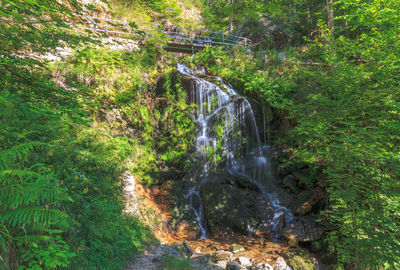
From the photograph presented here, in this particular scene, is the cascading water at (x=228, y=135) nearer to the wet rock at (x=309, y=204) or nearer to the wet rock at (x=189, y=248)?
the wet rock at (x=309, y=204)

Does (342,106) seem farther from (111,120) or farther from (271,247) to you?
(111,120)

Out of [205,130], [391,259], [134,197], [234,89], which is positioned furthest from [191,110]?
[391,259]

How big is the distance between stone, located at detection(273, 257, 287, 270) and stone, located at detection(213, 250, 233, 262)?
102 cm

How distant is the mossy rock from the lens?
15.2 ft

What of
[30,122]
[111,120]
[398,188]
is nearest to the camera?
[30,122]

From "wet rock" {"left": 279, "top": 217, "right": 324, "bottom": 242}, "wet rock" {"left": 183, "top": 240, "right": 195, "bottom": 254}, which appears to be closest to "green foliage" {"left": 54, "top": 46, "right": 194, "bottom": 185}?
"wet rock" {"left": 183, "top": 240, "right": 195, "bottom": 254}

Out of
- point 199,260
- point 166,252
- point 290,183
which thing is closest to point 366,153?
point 199,260

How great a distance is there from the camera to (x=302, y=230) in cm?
590

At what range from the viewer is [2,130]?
1542 millimetres

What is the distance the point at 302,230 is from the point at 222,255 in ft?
9.10

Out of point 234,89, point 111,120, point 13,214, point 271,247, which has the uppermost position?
point 234,89

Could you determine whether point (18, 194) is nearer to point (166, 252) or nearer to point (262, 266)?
point (166, 252)

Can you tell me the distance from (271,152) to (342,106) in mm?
4391

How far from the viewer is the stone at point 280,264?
4445mm
